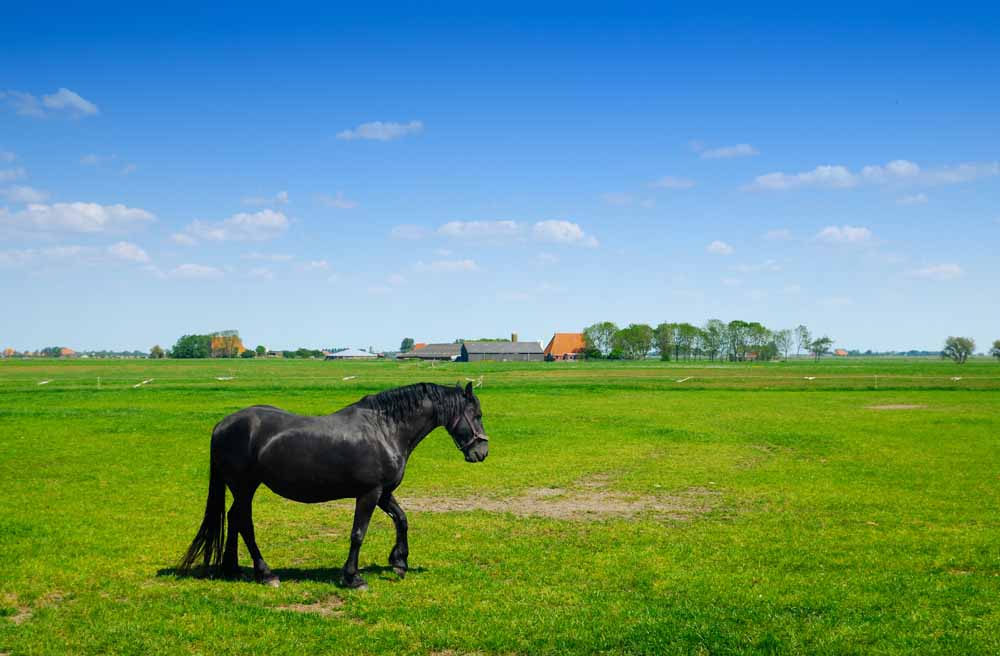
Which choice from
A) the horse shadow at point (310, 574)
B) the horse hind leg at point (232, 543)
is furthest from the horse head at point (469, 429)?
the horse hind leg at point (232, 543)

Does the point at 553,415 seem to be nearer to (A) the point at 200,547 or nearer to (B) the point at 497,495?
(B) the point at 497,495

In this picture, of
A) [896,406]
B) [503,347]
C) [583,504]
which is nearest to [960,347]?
[503,347]

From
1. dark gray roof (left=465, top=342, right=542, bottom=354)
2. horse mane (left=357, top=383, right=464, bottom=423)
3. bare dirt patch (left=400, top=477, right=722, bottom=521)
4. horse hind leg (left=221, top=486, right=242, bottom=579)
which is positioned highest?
dark gray roof (left=465, top=342, right=542, bottom=354)

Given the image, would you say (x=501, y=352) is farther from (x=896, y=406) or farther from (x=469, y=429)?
(x=469, y=429)

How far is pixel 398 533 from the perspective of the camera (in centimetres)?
1016

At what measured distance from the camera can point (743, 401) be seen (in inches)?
1907

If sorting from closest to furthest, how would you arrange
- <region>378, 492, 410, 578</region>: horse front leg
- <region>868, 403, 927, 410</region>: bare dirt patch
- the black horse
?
the black horse → <region>378, 492, 410, 578</region>: horse front leg → <region>868, 403, 927, 410</region>: bare dirt patch

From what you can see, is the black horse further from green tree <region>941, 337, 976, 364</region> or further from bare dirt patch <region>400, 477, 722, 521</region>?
green tree <region>941, 337, 976, 364</region>

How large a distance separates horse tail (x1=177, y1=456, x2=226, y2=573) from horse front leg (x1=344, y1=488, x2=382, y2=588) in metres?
1.88

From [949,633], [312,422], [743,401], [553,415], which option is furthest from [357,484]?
[743,401]

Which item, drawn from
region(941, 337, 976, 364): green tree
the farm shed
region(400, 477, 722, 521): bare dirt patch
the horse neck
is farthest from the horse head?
region(941, 337, 976, 364): green tree

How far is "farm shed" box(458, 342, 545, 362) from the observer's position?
186m

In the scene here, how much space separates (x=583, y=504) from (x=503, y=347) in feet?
569

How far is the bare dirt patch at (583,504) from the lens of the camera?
50.4 ft
